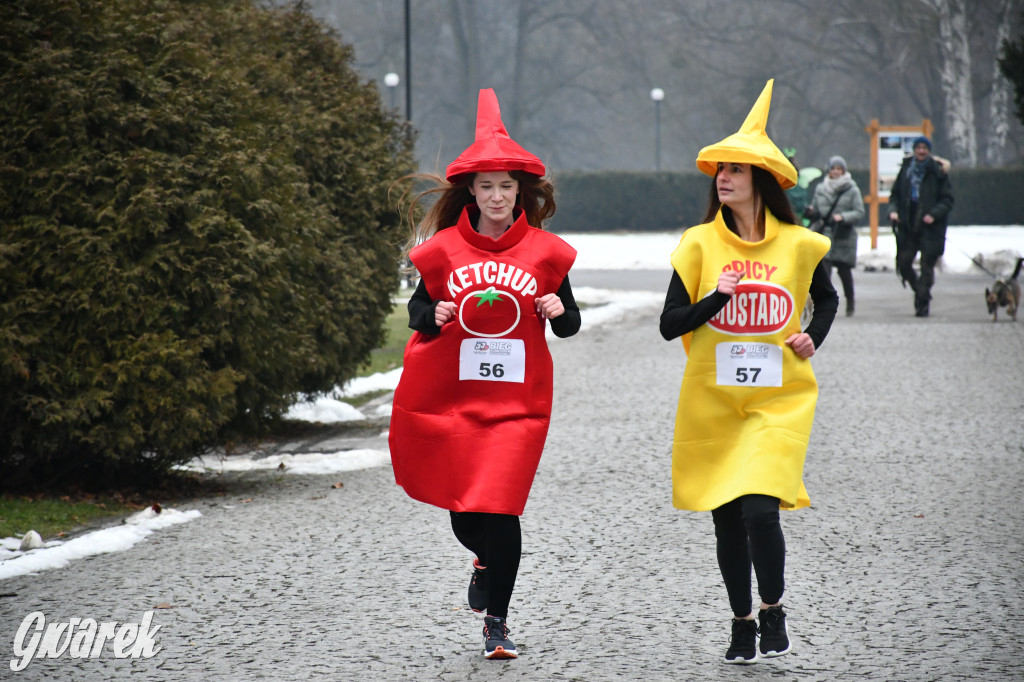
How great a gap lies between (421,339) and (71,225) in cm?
276

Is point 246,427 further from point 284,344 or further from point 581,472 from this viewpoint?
point 581,472

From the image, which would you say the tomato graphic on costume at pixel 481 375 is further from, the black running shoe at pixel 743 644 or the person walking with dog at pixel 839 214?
the person walking with dog at pixel 839 214

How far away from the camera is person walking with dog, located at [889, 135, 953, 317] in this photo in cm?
1527

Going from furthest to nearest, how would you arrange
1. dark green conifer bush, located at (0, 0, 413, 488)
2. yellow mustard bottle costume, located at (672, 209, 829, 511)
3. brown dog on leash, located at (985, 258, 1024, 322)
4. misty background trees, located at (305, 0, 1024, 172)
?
misty background trees, located at (305, 0, 1024, 172)
brown dog on leash, located at (985, 258, 1024, 322)
dark green conifer bush, located at (0, 0, 413, 488)
yellow mustard bottle costume, located at (672, 209, 829, 511)

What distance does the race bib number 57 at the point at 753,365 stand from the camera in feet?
14.3

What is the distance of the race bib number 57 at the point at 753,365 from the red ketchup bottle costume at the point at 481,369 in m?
0.63

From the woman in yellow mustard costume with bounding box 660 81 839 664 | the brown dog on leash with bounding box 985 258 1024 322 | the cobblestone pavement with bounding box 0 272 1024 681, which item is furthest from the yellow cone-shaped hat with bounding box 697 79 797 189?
the brown dog on leash with bounding box 985 258 1024 322

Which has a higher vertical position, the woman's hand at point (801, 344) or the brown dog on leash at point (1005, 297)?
the woman's hand at point (801, 344)

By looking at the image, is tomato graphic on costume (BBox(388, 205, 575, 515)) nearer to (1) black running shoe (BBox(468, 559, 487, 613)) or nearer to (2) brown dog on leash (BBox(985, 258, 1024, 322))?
(1) black running shoe (BBox(468, 559, 487, 613))

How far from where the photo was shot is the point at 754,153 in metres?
4.41

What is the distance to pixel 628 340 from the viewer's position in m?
14.8

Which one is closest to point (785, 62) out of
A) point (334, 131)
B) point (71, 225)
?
point (334, 131)

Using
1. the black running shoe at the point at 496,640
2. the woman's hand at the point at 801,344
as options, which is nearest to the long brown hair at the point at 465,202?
the woman's hand at the point at 801,344

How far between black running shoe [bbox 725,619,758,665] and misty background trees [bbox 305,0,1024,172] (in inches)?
1944
